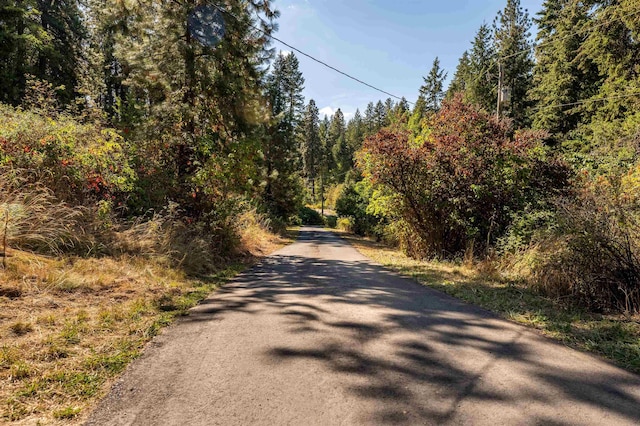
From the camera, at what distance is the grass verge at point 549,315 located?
3.36 metres

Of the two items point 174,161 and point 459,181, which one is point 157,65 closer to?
point 174,161

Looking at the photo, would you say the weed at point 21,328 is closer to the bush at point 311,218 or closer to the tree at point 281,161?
the tree at point 281,161

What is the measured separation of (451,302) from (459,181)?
520 centimetres

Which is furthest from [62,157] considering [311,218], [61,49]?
[311,218]

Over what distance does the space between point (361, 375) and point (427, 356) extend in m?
0.80

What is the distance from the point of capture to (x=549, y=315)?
4.46 metres

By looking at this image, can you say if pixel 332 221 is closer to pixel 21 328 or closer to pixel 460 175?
pixel 460 175

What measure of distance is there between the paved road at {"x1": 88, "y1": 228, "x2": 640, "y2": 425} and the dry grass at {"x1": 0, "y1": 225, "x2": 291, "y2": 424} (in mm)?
243

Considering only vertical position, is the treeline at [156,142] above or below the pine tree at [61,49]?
below

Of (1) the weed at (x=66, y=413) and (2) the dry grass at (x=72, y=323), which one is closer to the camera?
(1) the weed at (x=66, y=413)

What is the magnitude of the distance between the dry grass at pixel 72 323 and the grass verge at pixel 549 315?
4646mm

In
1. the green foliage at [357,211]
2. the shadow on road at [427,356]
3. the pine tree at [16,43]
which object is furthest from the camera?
the green foliage at [357,211]

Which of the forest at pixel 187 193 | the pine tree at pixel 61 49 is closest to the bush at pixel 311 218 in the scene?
the forest at pixel 187 193

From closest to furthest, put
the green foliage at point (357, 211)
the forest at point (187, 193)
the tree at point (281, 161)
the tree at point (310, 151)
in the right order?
the forest at point (187, 193), the green foliage at point (357, 211), the tree at point (281, 161), the tree at point (310, 151)
